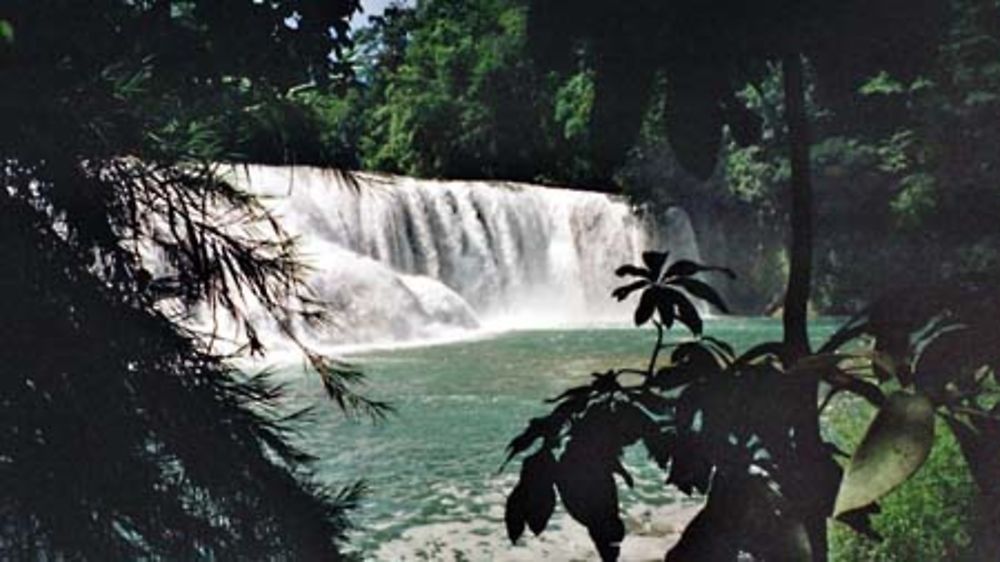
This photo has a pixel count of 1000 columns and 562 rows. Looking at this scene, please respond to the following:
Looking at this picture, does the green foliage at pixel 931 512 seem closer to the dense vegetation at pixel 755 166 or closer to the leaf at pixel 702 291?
the leaf at pixel 702 291

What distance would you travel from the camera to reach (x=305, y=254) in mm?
2355

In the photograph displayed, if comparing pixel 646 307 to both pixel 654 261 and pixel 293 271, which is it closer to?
pixel 654 261

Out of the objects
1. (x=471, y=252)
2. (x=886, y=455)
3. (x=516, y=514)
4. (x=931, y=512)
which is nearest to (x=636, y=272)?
(x=516, y=514)

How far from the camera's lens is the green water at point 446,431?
23.4 feet

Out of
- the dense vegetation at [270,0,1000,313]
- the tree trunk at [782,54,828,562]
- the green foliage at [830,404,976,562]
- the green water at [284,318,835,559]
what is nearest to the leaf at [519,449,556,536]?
the tree trunk at [782,54,828,562]

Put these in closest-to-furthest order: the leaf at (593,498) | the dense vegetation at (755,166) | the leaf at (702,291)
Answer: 1. the leaf at (593,498)
2. the leaf at (702,291)
3. the dense vegetation at (755,166)

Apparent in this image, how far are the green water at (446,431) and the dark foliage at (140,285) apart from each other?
796 mm

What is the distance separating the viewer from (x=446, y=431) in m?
9.95

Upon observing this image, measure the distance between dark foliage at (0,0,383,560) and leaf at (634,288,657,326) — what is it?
785mm

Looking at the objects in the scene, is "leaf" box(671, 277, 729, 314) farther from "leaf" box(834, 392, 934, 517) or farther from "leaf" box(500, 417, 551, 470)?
"leaf" box(834, 392, 934, 517)

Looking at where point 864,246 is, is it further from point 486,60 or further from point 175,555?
point 175,555

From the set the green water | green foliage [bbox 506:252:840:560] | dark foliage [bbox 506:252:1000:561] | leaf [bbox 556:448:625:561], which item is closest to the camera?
dark foliage [bbox 506:252:1000:561]

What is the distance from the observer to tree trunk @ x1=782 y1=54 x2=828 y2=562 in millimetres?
996

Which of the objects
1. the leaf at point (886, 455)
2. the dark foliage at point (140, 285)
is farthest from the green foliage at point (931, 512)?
the leaf at point (886, 455)
